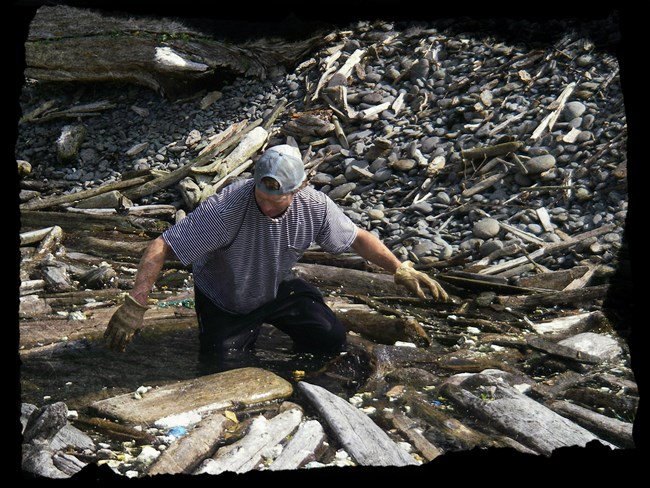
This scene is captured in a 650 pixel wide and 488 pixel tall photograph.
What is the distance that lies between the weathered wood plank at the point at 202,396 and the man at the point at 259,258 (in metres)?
0.36

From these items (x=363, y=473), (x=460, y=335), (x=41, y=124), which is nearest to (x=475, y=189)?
(x=460, y=335)

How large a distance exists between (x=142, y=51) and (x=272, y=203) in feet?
16.0

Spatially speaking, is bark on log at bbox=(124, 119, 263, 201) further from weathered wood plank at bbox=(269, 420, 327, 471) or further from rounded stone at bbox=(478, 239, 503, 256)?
weathered wood plank at bbox=(269, 420, 327, 471)

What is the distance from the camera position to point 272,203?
415 cm

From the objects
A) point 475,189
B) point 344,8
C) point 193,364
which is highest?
point 344,8

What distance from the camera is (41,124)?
854 centimetres

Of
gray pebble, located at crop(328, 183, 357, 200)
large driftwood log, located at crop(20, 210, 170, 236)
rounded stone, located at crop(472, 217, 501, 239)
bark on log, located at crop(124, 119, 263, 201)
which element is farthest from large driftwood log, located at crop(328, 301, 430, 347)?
bark on log, located at crop(124, 119, 263, 201)

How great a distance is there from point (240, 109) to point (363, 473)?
5.44 meters

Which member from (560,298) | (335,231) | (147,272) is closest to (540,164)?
(560,298)

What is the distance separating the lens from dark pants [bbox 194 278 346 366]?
4.62m

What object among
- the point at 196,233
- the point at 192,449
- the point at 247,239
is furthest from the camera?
the point at 247,239

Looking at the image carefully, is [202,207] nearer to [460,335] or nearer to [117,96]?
[460,335]

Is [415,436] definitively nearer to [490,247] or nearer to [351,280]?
[351,280]

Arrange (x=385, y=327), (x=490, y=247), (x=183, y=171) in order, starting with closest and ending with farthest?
(x=385, y=327) < (x=490, y=247) < (x=183, y=171)
